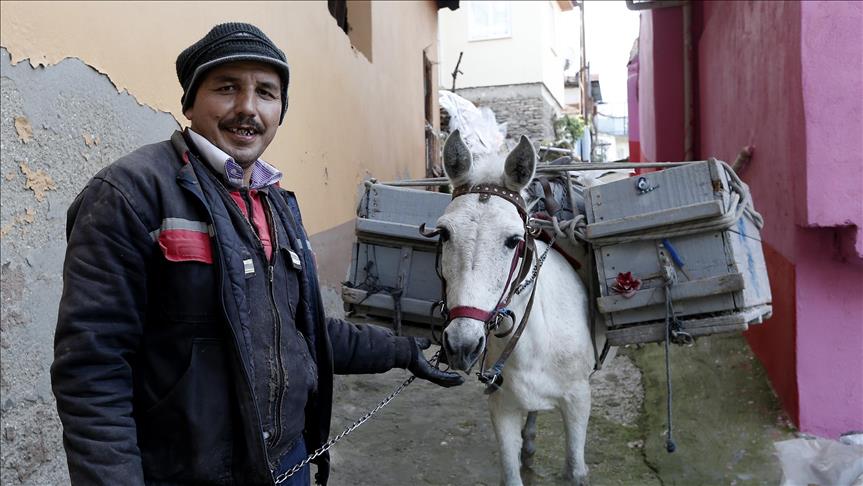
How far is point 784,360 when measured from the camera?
392 centimetres

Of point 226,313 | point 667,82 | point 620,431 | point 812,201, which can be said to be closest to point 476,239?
point 226,313

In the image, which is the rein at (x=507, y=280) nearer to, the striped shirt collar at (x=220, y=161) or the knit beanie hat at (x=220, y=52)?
the striped shirt collar at (x=220, y=161)

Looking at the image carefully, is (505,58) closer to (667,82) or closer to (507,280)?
(667,82)

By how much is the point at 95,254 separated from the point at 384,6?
25.5ft

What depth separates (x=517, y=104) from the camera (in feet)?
59.6

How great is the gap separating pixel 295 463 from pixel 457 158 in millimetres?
1517

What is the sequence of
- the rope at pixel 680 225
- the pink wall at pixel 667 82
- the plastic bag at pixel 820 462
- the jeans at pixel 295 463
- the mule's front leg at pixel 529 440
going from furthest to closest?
the pink wall at pixel 667 82, the mule's front leg at pixel 529 440, the plastic bag at pixel 820 462, the rope at pixel 680 225, the jeans at pixel 295 463

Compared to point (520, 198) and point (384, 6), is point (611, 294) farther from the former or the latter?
point (384, 6)

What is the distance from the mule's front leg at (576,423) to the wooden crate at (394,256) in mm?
731

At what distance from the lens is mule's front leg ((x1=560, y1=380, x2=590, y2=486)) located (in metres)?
2.90

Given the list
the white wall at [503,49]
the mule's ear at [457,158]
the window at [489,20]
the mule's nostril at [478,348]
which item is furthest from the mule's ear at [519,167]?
the window at [489,20]

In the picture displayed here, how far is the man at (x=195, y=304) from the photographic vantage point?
116 centimetres

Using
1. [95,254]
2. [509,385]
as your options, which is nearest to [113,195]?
[95,254]

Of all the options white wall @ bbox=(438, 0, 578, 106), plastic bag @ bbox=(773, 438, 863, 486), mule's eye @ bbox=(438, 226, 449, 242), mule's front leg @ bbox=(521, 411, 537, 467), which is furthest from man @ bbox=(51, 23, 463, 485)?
white wall @ bbox=(438, 0, 578, 106)
